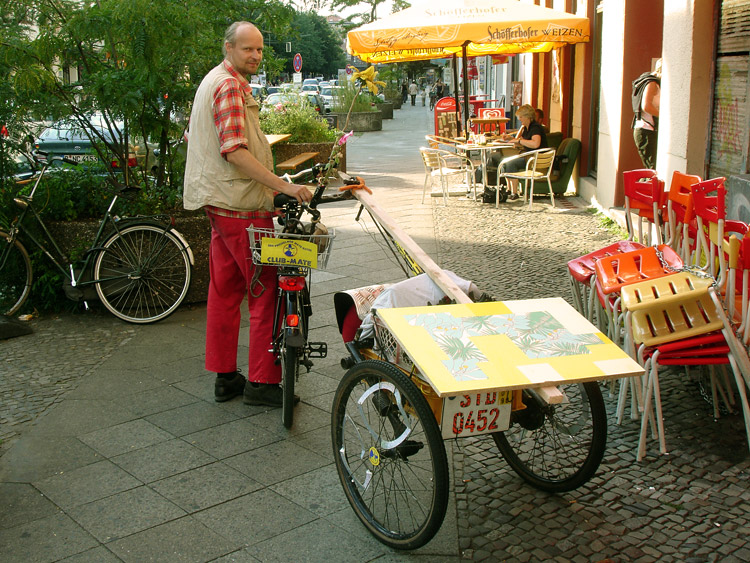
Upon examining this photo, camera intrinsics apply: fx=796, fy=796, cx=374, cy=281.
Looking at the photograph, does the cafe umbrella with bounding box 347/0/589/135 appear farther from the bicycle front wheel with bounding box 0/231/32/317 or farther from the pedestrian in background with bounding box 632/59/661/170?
the bicycle front wheel with bounding box 0/231/32/317

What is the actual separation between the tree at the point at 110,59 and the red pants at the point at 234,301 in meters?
2.16

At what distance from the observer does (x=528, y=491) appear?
3.43m

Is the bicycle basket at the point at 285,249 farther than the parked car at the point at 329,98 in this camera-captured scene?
No

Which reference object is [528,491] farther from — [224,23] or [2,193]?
[224,23]

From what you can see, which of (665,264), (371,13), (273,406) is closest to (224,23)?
(273,406)

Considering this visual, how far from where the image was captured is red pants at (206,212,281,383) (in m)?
4.34

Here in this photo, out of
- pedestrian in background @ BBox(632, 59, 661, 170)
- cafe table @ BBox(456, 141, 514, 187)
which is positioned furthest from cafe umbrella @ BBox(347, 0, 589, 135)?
pedestrian in background @ BBox(632, 59, 661, 170)

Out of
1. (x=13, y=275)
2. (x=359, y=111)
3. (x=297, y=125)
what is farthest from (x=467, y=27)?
(x=359, y=111)

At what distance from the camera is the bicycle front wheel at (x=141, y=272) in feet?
19.6

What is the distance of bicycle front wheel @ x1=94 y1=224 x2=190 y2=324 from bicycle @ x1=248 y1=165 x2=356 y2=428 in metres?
2.03

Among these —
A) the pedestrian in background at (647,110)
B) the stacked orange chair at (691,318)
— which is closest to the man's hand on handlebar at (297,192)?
the stacked orange chair at (691,318)

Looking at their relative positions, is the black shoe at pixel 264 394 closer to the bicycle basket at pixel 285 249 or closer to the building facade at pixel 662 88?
the bicycle basket at pixel 285 249

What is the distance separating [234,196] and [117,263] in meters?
2.18

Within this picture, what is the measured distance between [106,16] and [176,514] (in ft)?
13.7
